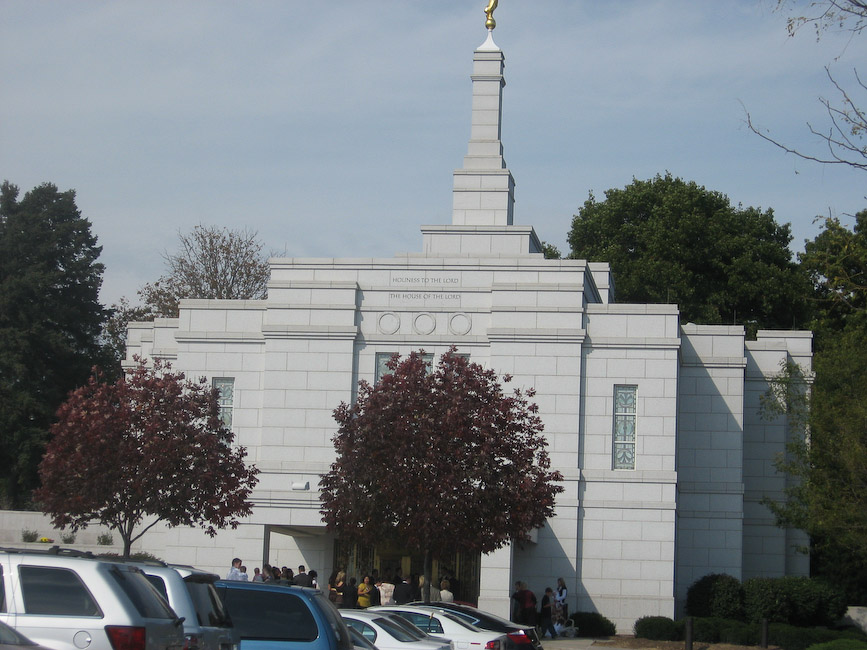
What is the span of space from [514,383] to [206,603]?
20392 millimetres

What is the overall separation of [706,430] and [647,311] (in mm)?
5105

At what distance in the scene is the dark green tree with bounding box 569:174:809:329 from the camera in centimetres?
5056

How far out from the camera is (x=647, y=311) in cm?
3241

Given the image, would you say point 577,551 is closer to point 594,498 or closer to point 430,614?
point 594,498

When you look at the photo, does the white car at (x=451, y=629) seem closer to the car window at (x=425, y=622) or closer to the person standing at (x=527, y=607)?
the car window at (x=425, y=622)

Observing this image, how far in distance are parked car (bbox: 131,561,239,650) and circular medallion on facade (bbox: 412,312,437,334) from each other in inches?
812

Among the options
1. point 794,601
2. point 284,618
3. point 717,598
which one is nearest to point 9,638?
point 284,618

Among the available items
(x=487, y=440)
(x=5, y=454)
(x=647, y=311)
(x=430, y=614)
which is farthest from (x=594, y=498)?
(x=5, y=454)

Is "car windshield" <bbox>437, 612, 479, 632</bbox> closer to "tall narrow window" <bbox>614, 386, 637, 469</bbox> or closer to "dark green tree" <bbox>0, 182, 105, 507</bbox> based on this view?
"tall narrow window" <bbox>614, 386, 637, 469</bbox>

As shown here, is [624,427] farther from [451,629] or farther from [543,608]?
[451,629]

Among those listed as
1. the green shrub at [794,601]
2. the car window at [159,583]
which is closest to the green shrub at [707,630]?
the green shrub at [794,601]

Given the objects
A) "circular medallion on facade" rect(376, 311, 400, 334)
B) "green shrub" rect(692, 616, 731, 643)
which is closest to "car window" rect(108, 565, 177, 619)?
"green shrub" rect(692, 616, 731, 643)

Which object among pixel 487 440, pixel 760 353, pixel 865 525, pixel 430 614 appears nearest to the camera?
pixel 430 614

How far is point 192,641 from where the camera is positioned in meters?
11.0
